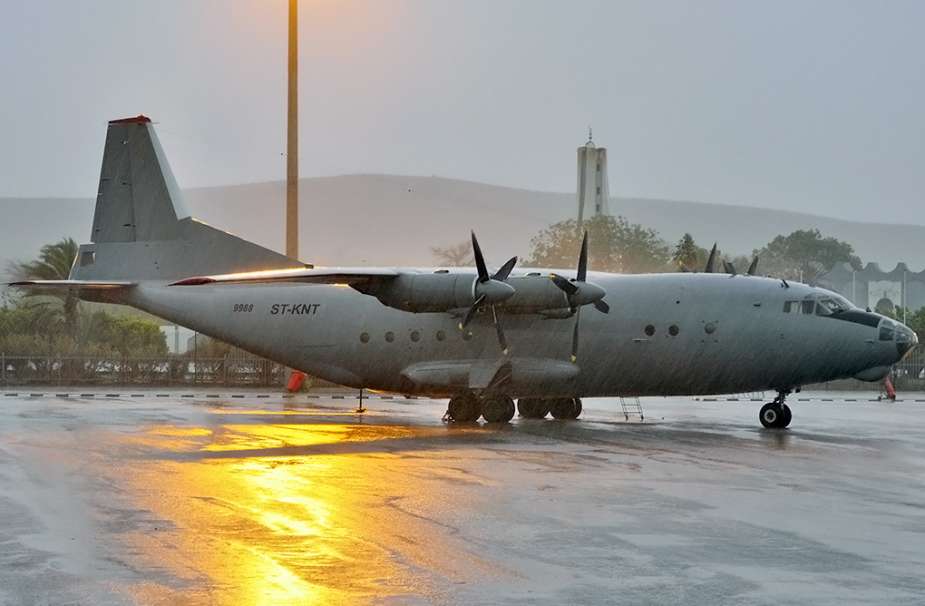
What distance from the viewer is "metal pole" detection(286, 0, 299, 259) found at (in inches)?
1983

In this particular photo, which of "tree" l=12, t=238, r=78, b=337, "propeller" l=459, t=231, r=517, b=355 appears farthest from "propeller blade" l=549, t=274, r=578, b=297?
"tree" l=12, t=238, r=78, b=337

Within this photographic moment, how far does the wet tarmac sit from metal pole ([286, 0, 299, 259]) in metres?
19.5

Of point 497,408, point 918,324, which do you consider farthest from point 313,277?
point 918,324

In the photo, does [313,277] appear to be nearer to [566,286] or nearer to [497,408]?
[566,286]

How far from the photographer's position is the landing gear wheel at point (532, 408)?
37.1 metres

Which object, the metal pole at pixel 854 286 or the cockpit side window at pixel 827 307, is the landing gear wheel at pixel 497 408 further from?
the metal pole at pixel 854 286

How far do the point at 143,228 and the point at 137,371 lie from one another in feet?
83.2

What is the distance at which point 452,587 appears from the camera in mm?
12203

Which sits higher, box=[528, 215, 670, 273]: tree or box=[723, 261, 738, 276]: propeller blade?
box=[528, 215, 670, 273]: tree

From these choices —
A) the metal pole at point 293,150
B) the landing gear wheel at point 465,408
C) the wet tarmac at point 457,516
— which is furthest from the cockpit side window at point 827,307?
the metal pole at point 293,150

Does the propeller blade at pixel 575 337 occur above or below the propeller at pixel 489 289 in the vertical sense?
below

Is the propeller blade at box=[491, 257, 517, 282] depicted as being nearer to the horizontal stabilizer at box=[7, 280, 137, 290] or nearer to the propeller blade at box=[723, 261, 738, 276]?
the propeller blade at box=[723, 261, 738, 276]

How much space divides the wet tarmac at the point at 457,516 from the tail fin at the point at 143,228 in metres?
6.88

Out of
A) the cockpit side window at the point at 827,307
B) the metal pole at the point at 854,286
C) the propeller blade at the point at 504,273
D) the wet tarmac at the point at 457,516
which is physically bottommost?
the wet tarmac at the point at 457,516
